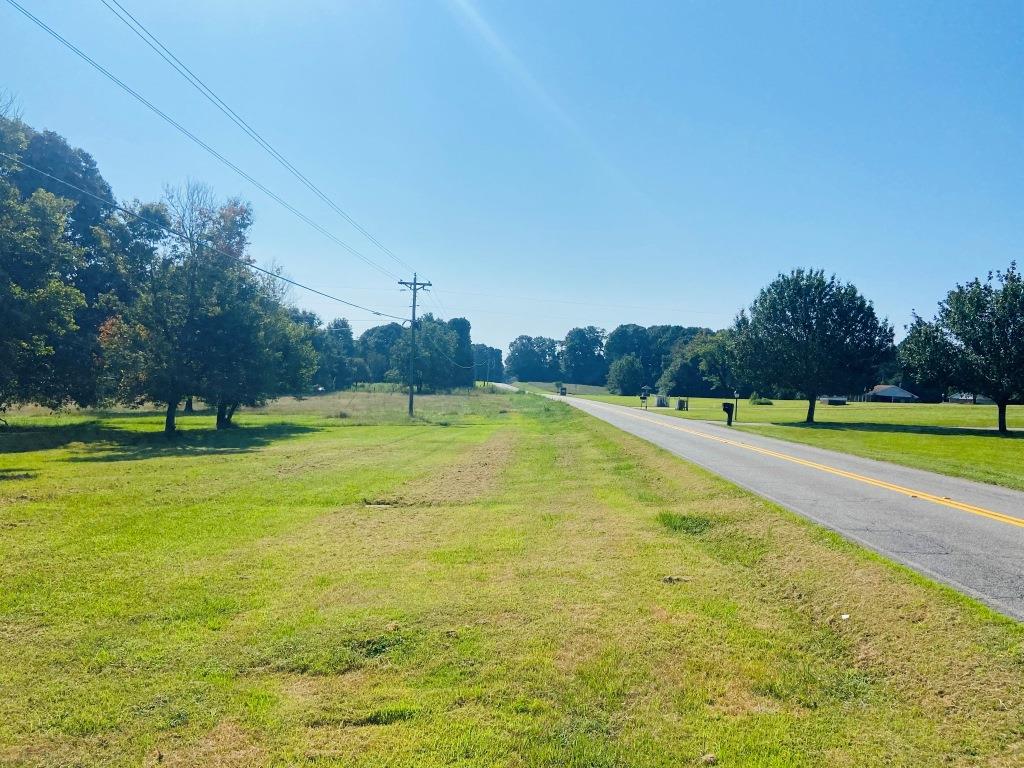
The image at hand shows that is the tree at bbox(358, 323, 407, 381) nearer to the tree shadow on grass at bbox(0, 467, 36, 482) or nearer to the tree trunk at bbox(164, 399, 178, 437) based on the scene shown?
the tree trunk at bbox(164, 399, 178, 437)

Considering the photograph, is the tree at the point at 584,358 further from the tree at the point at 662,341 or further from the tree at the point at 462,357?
the tree at the point at 462,357

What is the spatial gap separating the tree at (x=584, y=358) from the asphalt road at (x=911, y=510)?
15724cm

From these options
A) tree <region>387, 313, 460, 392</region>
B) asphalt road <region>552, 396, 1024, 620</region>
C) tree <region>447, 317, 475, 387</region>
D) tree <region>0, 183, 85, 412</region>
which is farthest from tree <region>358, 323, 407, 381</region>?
asphalt road <region>552, 396, 1024, 620</region>

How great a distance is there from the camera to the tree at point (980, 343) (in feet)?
117

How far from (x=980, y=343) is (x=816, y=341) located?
408 inches

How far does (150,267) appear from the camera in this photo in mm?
31219

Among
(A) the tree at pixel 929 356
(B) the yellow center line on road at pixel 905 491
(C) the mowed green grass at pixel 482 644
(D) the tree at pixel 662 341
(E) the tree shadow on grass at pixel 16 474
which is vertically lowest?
→ (E) the tree shadow on grass at pixel 16 474

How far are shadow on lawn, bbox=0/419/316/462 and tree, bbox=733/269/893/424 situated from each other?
110 feet

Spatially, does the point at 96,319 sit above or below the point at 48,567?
above

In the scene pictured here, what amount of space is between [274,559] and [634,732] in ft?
18.7

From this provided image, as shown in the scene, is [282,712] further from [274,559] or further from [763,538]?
[763,538]

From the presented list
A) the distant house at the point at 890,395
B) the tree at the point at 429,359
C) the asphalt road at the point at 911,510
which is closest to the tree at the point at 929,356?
the asphalt road at the point at 911,510

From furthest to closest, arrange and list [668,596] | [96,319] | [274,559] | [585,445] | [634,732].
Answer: [96,319] → [585,445] → [274,559] → [668,596] → [634,732]

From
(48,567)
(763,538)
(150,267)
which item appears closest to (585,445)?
(763,538)
